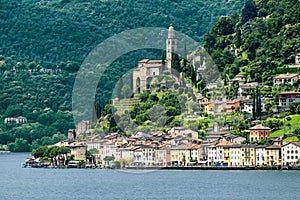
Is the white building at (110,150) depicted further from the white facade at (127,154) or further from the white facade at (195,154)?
the white facade at (195,154)

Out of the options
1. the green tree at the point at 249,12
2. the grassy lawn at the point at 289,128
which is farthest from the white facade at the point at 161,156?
the green tree at the point at 249,12

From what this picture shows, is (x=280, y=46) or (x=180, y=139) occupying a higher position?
(x=280, y=46)

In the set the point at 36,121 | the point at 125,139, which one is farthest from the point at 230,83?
the point at 36,121

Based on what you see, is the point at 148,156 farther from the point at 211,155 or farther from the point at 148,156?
the point at 211,155

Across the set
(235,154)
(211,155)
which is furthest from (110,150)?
(235,154)

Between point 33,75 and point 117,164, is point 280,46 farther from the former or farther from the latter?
point 33,75

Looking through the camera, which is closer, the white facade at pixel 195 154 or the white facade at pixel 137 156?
the white facade at pixel 195 154
